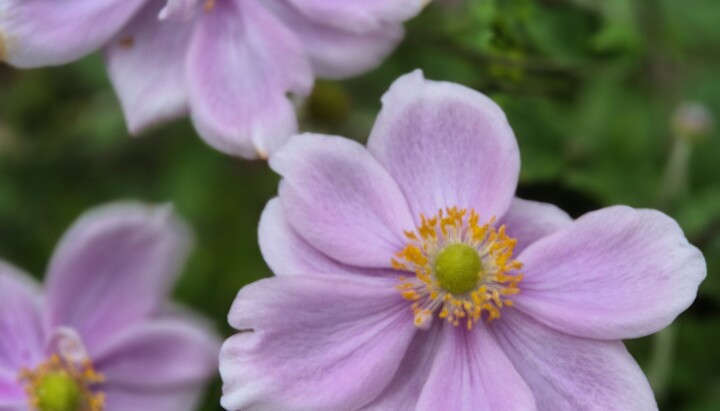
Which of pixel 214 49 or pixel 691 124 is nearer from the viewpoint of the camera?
pixel 214 49

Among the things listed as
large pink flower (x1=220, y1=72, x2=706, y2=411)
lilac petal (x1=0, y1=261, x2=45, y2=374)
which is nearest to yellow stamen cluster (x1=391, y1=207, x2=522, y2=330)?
large pink flower (x1=220, y1=72, x2=706, y2=411)

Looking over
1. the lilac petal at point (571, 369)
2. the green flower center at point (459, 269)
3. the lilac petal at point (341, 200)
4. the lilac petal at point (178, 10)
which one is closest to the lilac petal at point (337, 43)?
the lilac petal at point (178, 10)

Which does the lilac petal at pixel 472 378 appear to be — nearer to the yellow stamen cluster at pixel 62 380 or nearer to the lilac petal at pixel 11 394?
the yellow stamen cluster at pixel 62 380

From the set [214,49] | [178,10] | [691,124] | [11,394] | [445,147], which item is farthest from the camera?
[691,124]

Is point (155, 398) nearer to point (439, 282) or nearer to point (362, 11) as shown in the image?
point (439, 282)

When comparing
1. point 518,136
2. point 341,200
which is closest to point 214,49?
point 341,200

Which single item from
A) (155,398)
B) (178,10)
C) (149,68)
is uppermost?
(178,10)

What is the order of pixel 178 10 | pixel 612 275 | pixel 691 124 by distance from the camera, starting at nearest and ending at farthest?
pixel 612 275
pixel 178 10
pixel 691 124

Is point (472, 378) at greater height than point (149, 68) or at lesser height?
lesser
